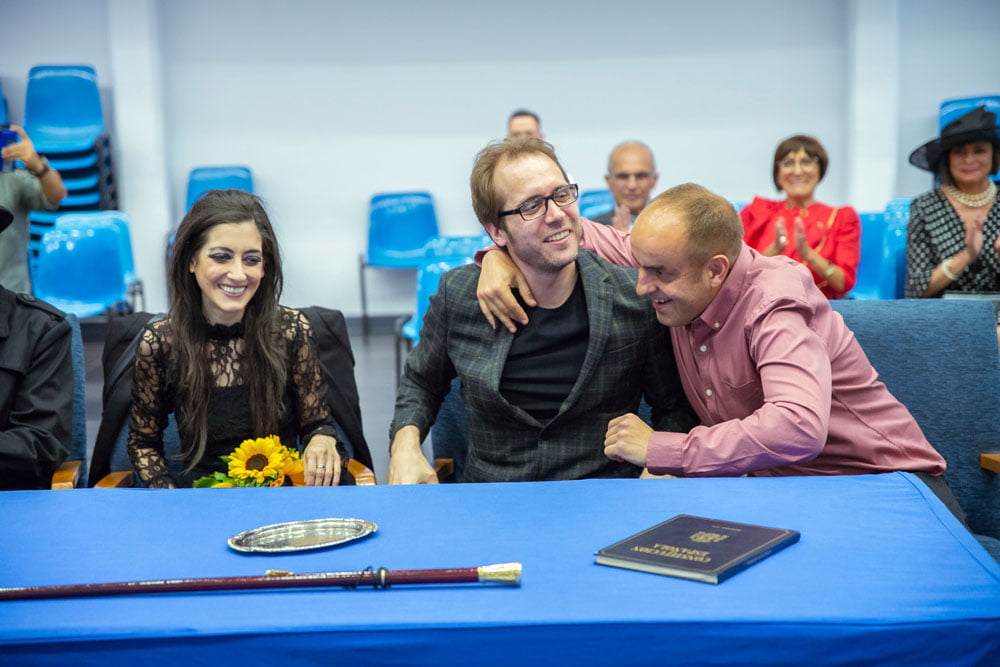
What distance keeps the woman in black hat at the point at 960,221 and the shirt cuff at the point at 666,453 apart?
8.11 feet

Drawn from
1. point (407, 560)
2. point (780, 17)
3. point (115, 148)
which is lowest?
point (407, 560)

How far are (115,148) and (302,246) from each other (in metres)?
1.62

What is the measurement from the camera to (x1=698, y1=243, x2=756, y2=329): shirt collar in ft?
6.63

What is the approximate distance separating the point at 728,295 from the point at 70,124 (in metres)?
6.68

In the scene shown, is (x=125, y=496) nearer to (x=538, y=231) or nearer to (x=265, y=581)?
(x=265, y=581)

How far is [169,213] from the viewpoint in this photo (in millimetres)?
8000

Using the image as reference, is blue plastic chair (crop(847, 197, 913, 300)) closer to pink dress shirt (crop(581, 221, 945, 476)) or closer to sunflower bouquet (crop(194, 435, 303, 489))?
pink dress shirt (crop(581, 221, 945, 476))

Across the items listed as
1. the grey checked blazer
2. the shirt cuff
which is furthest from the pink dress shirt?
the grey checked blazer

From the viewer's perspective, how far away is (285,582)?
1253 millimetres

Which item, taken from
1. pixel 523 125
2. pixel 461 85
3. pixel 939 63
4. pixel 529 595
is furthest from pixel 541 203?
pixel 939 63

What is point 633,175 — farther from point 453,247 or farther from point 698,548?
point 698,548

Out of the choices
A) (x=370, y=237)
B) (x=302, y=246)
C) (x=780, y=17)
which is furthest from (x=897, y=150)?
(x=302, y=246)

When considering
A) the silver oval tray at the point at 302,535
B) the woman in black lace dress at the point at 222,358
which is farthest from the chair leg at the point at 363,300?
the silver oval tray at the point at 302,535

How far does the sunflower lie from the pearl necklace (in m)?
3.11
